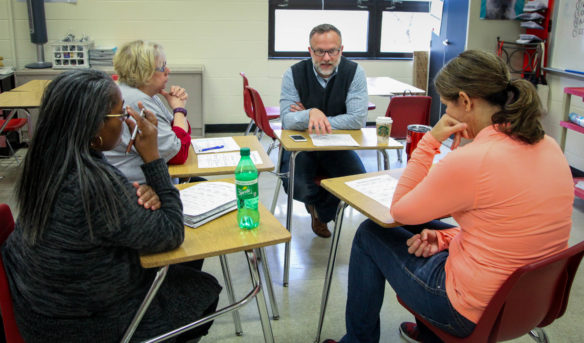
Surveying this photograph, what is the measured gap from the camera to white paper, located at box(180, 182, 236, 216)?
1.68 meters

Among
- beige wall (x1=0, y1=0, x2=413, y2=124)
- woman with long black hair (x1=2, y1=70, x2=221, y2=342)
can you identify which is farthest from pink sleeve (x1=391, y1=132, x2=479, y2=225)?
beige wall (x1=0, y1=0, x2=413, y2=124)

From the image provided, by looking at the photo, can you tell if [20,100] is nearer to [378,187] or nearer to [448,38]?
[378,187]

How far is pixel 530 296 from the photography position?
134cm

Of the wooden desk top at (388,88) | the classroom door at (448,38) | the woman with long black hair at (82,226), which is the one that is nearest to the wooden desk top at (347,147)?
the woman with long black hair at (82,226)

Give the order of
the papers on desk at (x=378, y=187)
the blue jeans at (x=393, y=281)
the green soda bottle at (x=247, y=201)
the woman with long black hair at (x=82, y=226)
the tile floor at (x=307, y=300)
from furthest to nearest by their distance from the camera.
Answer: the tile floor at (x=307, y=300) → the papers on desk at (x=378, y=187) → the green soda bottle at (x=247, y=201) → the blue jeans at (x=393, y=281) → the woman with long black hair at (x=82, y=226)

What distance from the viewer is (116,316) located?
1373 millimetres

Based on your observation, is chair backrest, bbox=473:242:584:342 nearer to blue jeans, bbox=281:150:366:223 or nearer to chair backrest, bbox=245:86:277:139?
blue jeans, bbox=281:150:366:223

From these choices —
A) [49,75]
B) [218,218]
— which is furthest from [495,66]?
[49,75]

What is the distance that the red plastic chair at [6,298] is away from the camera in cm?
132

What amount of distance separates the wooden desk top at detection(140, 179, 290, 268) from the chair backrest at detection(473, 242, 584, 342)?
588 mm

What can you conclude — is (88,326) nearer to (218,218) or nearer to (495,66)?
(218,218)

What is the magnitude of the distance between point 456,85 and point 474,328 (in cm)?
67

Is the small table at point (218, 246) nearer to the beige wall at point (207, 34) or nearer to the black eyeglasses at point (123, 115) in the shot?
the black eyeglasses at point (123, 115)

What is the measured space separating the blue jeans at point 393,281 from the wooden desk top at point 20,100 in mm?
2761
